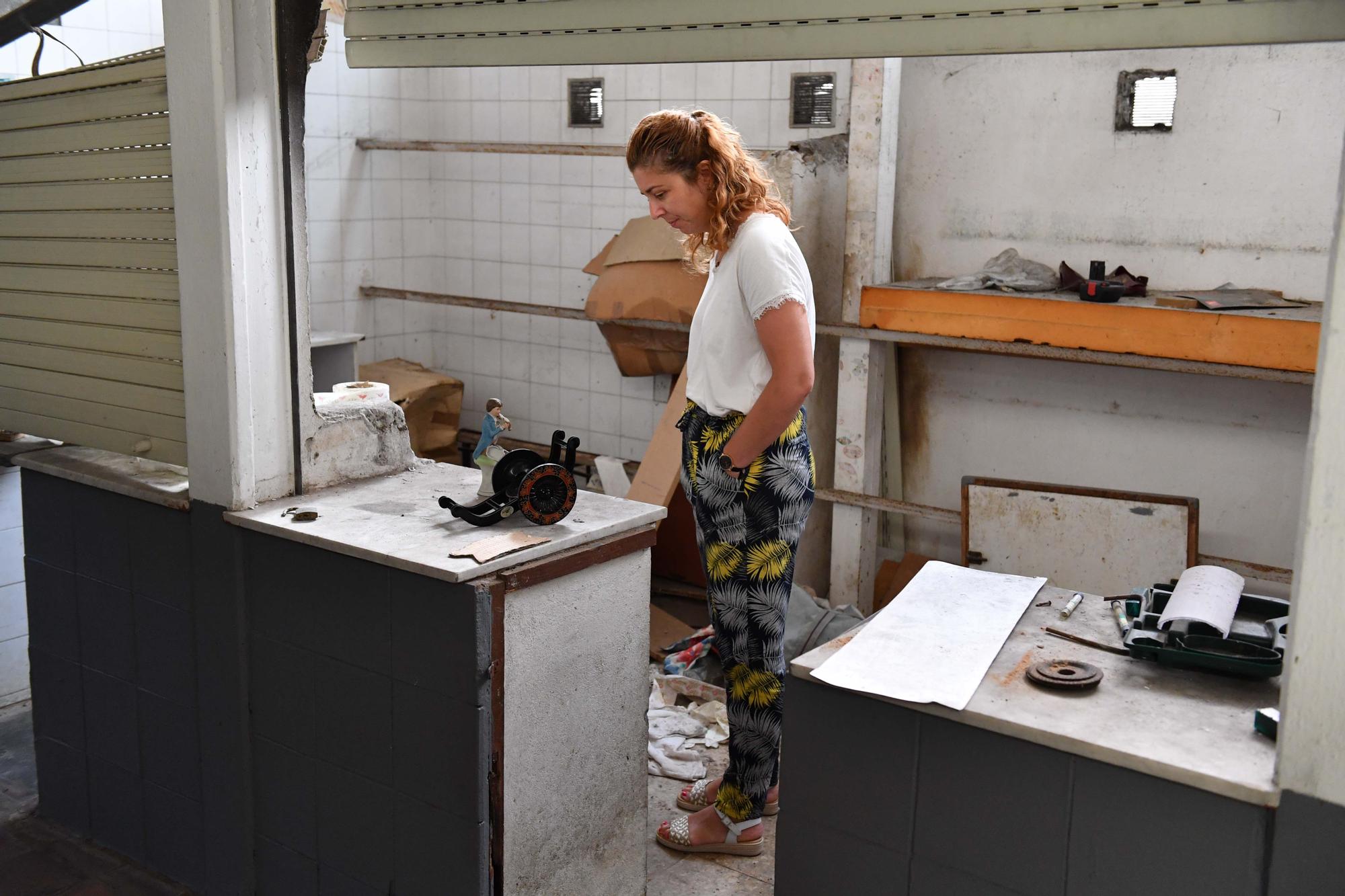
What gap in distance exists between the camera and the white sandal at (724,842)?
2.96 m

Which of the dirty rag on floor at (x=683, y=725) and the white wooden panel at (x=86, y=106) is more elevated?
the white wooden panel at (x=86, y=106)

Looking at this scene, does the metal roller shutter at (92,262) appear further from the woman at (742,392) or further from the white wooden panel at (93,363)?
the woman at (742,392)

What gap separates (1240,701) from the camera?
1774 millimetres

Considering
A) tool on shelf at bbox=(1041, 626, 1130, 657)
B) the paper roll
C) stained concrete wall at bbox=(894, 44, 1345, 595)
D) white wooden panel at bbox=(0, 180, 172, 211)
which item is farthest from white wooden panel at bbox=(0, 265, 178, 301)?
stained concrete wall at bbox=(894, 44, 1345, 595)

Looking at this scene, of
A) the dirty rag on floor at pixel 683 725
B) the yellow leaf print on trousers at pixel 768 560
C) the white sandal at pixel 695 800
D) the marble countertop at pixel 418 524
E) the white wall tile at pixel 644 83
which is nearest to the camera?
the marble countertop at pixel 418 524

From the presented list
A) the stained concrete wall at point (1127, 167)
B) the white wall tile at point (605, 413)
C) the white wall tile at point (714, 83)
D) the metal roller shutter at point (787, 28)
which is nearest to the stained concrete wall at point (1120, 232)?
the stained concrete wall at point (1127, 167)

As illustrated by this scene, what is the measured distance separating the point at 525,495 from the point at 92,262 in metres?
1.26

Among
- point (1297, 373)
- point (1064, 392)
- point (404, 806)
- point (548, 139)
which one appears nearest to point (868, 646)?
point (404, 806)

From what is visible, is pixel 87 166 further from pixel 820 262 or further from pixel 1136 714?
pixel 820 262

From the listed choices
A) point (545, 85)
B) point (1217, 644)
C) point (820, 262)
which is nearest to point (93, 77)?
point (1217, 644)

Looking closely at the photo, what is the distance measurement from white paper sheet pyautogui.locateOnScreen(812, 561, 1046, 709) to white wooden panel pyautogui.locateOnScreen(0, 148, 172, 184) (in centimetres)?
182

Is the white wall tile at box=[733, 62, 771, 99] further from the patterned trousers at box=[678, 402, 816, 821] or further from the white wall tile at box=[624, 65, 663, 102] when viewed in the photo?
the patterned trousers at box=[678, 402, 816, 821]

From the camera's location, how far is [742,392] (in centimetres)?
256

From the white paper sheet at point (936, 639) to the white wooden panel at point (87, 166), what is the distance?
1.82 m
